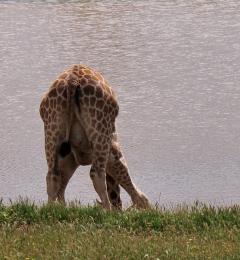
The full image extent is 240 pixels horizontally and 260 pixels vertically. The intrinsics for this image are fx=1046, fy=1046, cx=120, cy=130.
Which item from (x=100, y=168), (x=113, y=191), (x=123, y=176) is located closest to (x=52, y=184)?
(x=100, y=168)

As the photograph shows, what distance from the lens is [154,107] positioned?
1388cm

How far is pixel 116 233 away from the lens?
8195mm

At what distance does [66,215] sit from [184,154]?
3479 mm

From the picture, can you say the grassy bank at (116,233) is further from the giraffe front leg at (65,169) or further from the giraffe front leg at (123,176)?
the giraffe front leg at (123,176)

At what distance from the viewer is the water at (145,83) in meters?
11.3

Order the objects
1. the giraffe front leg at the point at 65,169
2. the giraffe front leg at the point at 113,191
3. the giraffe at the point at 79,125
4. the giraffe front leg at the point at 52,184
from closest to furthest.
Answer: the giraffe at the point at 79,125, the giraffe front leg at the point at 52,184, the giraffe front leg at the point at 65,169, the giraffe front leg at the point at 113,191

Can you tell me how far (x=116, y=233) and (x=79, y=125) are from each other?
5.00ft

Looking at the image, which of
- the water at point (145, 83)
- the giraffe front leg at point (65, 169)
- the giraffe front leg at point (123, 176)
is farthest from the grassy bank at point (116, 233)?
the water at point (145, 83)

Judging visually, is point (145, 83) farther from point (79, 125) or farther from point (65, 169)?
point (79, 125)

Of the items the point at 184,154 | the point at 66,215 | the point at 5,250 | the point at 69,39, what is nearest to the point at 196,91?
the point at 184,154

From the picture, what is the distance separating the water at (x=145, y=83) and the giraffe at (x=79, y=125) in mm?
1266

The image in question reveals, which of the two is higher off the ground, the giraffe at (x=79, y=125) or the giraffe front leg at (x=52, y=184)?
the giraffe at (x=79, y=125)

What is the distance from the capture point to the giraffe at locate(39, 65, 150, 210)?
30.6 ft

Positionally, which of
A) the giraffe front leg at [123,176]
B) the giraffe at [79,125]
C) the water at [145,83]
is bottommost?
the water at [145,83]
